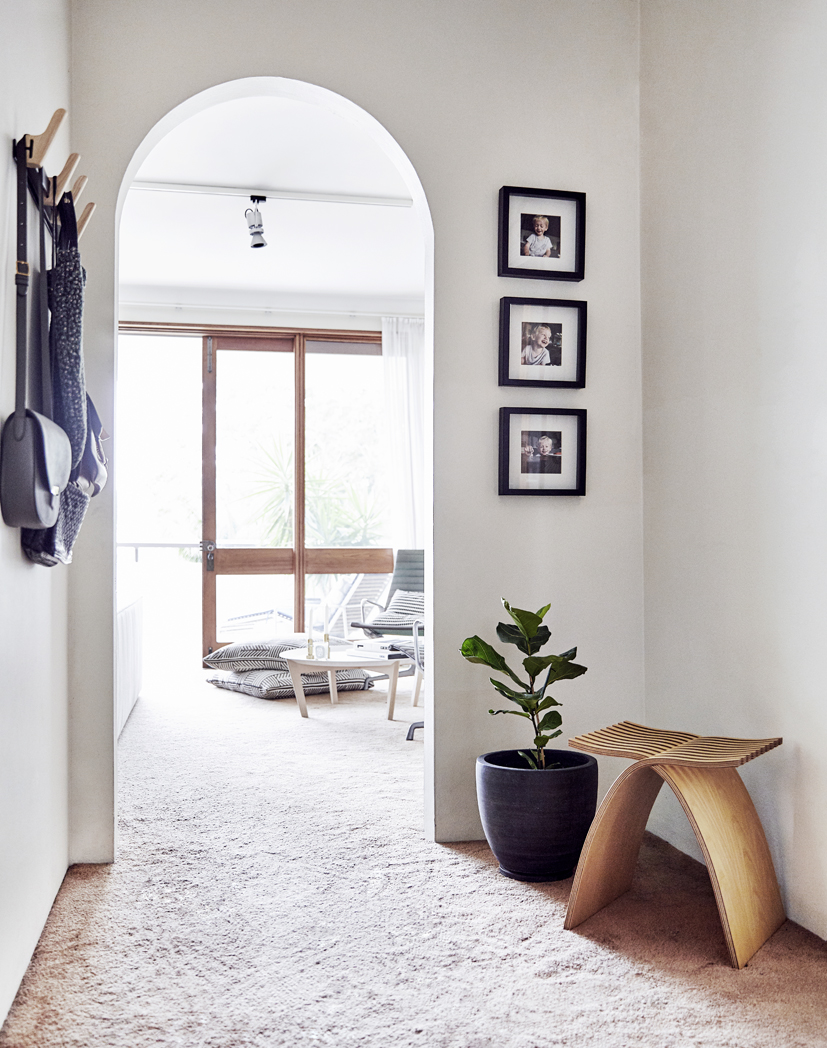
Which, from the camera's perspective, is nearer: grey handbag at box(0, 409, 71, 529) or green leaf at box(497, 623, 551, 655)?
grey handbag at box(0, 409, 71, 529)

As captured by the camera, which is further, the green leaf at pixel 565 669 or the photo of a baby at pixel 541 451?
the photo of a baby at pixel 541 451

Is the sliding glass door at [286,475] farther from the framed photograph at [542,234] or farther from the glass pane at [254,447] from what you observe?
the framed photograph at [542,234]

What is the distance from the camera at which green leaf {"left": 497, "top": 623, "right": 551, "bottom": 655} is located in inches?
97.0

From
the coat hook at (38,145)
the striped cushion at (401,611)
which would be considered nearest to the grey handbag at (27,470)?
the coat hook at (38,145)

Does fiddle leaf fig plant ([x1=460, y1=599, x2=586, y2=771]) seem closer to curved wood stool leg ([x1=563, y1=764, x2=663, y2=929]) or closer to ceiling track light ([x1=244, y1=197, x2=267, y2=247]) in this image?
curved wood stool leg ([x1=563, y1=764, x2=663, y2=929])

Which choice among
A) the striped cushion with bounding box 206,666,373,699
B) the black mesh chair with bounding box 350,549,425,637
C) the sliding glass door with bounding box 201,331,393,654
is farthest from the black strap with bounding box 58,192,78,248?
the sliding glass door with bounding box 201,331,393,654

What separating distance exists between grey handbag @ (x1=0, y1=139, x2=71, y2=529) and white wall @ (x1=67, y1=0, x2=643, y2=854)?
2.38 ft

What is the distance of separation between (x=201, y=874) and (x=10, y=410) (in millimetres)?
1353

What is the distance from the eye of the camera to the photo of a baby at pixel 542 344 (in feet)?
9.07

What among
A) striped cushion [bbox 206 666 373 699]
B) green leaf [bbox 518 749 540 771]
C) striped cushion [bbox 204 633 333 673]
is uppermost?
green leaf [bbox 518 749 540 771]

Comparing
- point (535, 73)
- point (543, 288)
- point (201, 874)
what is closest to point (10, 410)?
point (201, 874)

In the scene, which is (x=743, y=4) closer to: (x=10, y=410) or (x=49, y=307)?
(x=49, y=307)

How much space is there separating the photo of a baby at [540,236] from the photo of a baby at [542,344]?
0.73 ft

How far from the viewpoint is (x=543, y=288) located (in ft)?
9.15
